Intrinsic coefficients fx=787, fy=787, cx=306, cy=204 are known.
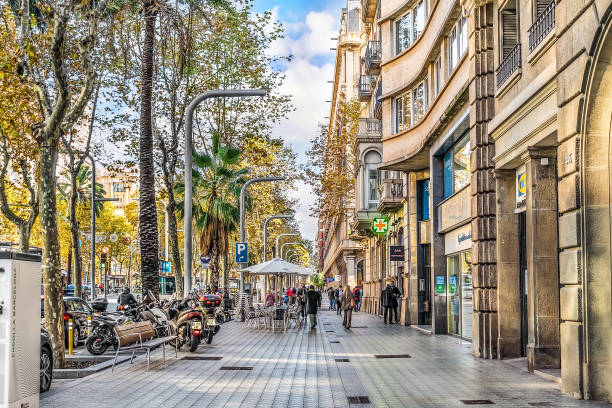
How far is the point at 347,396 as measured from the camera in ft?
37.7

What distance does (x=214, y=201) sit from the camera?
132 ft

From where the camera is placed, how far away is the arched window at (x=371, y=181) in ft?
142

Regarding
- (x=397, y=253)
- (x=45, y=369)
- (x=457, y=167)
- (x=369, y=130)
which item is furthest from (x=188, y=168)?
(x=369, y=130)

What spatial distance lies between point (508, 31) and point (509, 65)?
1.29m

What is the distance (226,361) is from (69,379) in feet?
12.7

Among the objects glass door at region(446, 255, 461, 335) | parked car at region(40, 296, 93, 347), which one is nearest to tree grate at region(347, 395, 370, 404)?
glass door at region(446, 255, 461, 335)

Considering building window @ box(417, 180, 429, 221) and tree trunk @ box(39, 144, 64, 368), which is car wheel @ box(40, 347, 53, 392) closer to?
tree trunk @ box(39, 144, 64, 368)

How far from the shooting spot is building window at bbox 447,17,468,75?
794 inches

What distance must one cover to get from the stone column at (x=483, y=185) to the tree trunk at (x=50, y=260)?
8.67 meters

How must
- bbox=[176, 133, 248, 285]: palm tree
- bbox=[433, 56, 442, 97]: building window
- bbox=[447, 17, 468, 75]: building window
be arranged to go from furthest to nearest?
bbox=[176, 133, 248, 285]: palm tree < bbox=[433, 56, 442, 97]: building window < bbox=[447, 17, 468, 75]: building window

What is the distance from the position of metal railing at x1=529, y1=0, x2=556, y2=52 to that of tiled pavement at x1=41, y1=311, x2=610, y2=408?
5833 mm

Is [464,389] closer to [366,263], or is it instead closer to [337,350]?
[337,350]

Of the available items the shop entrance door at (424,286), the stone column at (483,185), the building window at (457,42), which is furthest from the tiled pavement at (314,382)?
the shop entrance door at (424,286)

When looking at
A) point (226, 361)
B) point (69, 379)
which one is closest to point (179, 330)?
point (226, 361)
